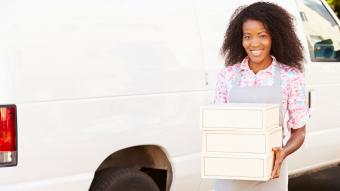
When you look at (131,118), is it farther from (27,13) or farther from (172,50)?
(27,13)

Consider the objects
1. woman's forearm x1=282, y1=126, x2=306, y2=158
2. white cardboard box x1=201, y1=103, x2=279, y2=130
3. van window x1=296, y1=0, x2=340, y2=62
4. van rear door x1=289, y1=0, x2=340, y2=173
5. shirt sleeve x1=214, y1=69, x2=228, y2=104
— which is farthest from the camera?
van window x1=296, y1=0, x2=340, y2=62

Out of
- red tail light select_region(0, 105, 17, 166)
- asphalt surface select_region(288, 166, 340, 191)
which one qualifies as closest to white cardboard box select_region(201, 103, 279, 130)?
red tail light select_region(0, 105, 17, 166)

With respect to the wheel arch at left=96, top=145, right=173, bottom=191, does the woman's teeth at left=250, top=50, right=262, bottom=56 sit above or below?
above

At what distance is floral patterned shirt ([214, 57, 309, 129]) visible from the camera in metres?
3.12

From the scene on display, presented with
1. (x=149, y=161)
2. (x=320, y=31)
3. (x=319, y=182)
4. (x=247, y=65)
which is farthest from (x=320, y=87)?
(x=247, y=65)

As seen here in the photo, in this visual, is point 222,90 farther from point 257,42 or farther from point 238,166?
point 238,166

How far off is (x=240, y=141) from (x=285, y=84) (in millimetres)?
344

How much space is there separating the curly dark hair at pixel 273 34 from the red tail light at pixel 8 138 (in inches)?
48.0

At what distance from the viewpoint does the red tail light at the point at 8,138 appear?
3.83 metres

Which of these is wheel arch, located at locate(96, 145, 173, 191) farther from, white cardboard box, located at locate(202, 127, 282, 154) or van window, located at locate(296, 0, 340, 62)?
van window, located at locate(296, 0, 340, 62)

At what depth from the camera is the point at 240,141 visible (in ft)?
9.73

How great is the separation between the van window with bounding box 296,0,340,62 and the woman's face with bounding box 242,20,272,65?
3.01m

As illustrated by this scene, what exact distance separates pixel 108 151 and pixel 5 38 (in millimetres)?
933

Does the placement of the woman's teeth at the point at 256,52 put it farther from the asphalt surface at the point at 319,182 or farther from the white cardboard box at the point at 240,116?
the asphalt surface at the point at 319,182
